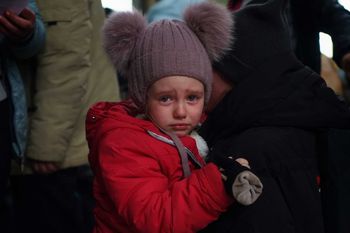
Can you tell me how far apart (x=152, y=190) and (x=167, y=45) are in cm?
44

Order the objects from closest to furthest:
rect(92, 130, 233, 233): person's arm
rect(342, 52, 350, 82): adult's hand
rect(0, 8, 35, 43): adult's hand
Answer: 1. rect(92, 130, 233, 233): person's arm
2. rect(342, 52, 350, 82): adult's hand
3. rect(0, 8, 35, 43): adult's hand

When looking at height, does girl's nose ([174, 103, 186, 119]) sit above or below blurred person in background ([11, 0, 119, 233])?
above

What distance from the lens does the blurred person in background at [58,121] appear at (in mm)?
2521

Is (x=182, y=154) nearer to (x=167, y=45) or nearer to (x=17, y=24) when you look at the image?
(x=167, y=45)

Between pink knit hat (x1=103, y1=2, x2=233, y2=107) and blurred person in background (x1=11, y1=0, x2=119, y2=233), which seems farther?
blurred person in background (x1=11, y1=0, x2=119, y2=233)

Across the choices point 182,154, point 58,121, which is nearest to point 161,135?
point 182,154

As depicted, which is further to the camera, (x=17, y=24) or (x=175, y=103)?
(x=17, y=24)

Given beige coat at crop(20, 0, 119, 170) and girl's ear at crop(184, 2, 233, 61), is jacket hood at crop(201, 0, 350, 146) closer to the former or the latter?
girl's ear at crop(184, 2, 233, 61)

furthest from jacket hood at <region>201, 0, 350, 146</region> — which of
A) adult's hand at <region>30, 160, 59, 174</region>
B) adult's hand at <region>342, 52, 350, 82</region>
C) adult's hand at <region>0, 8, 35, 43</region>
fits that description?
adult's hand at <region>30, 160, 59, 174</region>

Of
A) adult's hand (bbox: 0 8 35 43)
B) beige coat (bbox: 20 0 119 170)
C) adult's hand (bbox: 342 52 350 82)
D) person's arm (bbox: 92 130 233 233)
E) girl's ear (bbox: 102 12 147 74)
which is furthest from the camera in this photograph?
beige coat (bbox: 20 0 119 170)

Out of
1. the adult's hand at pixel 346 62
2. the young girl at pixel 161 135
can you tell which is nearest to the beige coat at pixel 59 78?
the young girl at pixel 161 135

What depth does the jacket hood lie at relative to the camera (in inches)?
67.2

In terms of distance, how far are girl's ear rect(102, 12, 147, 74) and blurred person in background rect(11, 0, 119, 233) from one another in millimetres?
700

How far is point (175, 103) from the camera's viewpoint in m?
1.74
